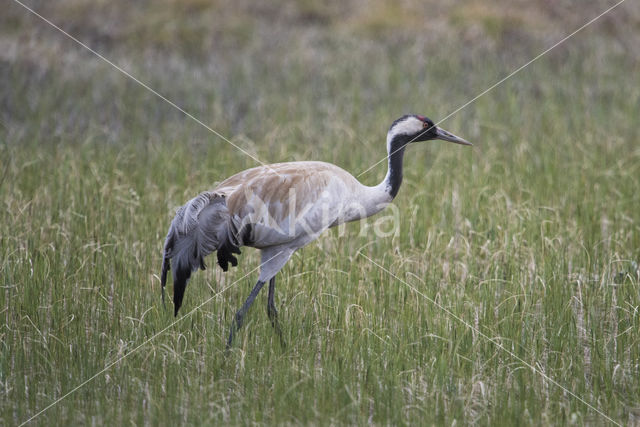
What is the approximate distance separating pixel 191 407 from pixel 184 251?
3.58ft

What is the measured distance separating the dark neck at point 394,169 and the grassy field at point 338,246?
1.78 feet

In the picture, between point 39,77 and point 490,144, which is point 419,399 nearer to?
point 490,144

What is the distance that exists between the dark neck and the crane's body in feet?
0.81

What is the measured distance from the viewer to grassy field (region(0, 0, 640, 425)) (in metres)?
4.12

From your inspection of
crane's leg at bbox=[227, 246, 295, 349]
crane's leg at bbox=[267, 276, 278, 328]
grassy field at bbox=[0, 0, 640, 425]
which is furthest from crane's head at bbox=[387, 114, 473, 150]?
crane's leg at bbox=[267, 276, 278, 328]

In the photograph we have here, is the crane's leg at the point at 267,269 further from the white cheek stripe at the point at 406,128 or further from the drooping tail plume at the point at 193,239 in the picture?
the white cheek stripe at the point at 406,128

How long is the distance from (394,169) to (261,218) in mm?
919

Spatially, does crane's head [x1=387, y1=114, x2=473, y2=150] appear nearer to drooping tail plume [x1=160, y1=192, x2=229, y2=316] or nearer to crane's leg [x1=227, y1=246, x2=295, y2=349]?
crane's leg [x1=227, y1=246, x2=295, y2=349]

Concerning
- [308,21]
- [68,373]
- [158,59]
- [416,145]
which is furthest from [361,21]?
[68,373]

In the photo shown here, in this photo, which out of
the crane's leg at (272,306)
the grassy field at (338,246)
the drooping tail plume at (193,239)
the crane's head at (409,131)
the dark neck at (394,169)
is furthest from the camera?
the crane's head at (409,131)

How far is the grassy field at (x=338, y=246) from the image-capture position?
13.5 ft

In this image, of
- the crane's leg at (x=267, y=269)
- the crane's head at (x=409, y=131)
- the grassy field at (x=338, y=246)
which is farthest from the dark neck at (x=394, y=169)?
the crane's leg at (x=267, y=269)

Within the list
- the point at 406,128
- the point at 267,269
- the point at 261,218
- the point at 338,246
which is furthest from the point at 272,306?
the point at 406,128

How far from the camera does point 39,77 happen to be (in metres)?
10.5
